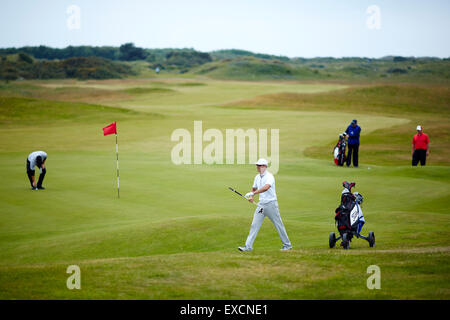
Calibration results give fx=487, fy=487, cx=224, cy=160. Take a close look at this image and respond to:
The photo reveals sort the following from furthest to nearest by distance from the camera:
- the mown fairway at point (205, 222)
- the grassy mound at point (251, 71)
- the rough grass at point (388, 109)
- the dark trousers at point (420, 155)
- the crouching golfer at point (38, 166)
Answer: the grassy mound at point (251, 71)
the rough grass at point (388, 109)
the dark trousers at point (420, 155)
the crouching golfer at point (38, 166)
the mown fairway at point (205, 222)

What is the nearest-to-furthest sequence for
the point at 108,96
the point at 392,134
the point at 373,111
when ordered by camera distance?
the point at 392,134
the point at 373,111
the point at 108,96

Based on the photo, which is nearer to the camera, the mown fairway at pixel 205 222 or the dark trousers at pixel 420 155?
the mown fairway at pixel 205 222

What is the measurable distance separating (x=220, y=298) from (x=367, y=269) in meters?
2.97

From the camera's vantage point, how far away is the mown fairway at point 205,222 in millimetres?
8570

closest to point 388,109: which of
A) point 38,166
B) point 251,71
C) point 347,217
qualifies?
point 38,166

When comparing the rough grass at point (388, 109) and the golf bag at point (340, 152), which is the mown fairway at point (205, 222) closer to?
the rough grass at point (388, 109)

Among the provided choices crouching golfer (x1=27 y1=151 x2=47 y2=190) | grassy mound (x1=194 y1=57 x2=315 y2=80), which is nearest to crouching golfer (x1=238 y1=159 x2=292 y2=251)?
crouching golfer (x1=27 y1=151 x2=47 y2=190)

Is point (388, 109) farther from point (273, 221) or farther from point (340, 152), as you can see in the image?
point (273, 221)

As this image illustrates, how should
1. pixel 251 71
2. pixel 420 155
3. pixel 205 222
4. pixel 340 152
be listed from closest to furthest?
1. pixel 205 222
2. pixel 420 155
3. pixel 340 152
4. pixel 251 71

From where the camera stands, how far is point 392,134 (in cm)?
4206

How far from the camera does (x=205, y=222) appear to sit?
14297 millimetres

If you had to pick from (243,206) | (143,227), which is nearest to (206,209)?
(243,206)

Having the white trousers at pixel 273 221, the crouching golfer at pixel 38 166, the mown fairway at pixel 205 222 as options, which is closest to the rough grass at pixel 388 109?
the mown fairway at pixel 205 222
